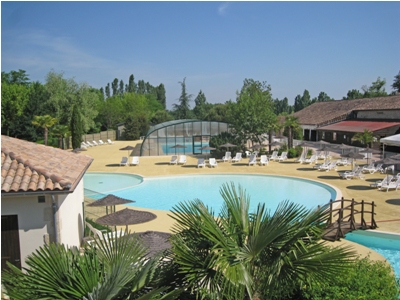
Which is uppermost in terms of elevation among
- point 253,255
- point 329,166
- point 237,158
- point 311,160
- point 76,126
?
point 76,126

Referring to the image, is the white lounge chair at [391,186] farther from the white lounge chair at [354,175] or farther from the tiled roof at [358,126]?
the tiled roof at [358,126]

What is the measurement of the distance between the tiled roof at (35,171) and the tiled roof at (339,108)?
3866 cm

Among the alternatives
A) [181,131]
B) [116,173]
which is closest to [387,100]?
[181,131]

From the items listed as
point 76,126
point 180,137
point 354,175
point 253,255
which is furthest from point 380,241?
point 76,126

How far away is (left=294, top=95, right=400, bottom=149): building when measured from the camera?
3994cm

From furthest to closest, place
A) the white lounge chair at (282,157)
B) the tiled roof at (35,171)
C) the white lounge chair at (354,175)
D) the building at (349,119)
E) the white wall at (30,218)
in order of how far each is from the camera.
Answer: the building at (349,119) < the white lounge chair at (282,157) < the white lounge chair at (354,175) < the white wall at (30,218) < the tiled roof at (35,171)

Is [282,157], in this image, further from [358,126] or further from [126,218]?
[126,218]

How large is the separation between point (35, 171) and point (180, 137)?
2755cm

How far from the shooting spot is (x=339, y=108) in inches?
2030

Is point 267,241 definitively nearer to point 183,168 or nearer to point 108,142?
point 183,168

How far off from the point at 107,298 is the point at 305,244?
9.11ft

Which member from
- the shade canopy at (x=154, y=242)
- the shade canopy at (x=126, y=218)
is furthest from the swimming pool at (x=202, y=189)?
the shade canopy at (x=154, y=242)

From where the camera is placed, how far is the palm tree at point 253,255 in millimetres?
4859

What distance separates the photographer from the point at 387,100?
4441cm
